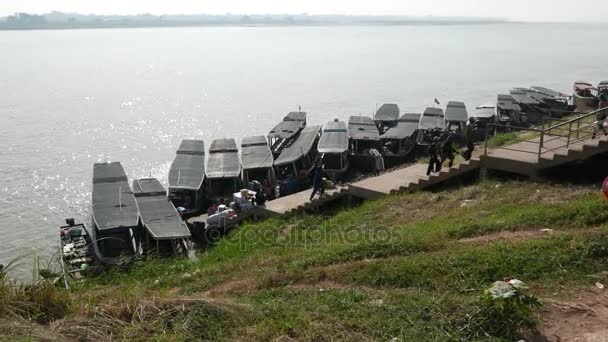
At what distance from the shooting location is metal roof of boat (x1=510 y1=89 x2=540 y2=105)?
33.2 meters

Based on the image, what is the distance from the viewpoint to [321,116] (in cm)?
4406

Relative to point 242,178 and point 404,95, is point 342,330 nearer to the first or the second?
point 242,178

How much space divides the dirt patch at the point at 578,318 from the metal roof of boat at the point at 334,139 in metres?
16.9

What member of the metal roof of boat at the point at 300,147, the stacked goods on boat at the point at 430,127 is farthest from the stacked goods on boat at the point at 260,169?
the stacked goods on boat at the point at 430,127

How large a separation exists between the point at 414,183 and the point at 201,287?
25.2ft

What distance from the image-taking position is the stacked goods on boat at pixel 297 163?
71.1ft

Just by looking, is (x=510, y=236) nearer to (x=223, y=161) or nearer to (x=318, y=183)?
(x=318, y=183)

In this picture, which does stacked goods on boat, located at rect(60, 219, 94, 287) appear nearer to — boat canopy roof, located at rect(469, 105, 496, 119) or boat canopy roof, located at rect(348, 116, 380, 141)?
boat canopy roof, located at rect(348, 116, 380, 141)

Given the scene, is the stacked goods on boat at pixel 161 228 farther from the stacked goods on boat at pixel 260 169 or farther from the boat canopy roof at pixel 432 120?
the boat canopy roof at pixel 432 120

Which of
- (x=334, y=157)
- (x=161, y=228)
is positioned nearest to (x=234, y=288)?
(x=161, y=228)

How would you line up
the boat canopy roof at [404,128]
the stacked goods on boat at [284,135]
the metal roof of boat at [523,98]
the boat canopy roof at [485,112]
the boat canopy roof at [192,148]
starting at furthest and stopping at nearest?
the metal roof of boat at [523,98]
the boat canopy roof at [485,112]
the stacked goods on boat at [284,135]
the boat canopy roof at [404,128]
the boat canopy roof at [192,148]

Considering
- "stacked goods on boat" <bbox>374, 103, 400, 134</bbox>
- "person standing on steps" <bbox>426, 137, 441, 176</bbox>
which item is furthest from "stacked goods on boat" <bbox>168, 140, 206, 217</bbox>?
"stacked goods on boat" <bbox>374, 103, 400, 134</bbox>

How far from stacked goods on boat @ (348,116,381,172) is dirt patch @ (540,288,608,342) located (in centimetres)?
1705

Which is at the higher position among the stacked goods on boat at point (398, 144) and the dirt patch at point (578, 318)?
the dirt patch at point (578, 318)
